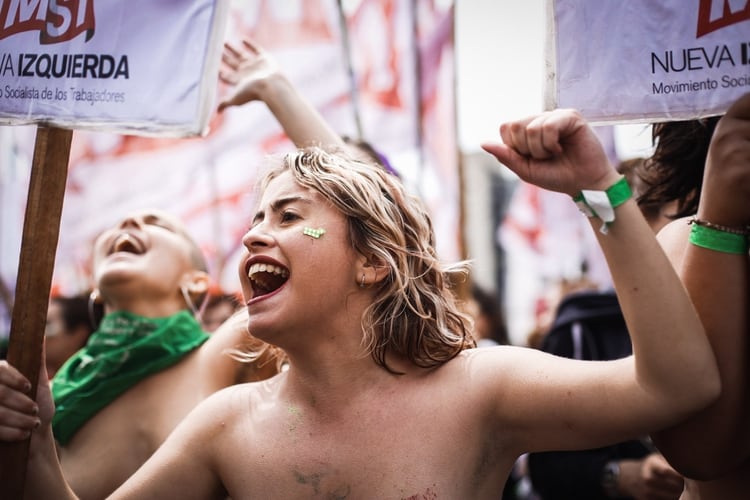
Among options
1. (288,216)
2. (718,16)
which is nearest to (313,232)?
(288,216)

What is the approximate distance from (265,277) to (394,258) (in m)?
0.39

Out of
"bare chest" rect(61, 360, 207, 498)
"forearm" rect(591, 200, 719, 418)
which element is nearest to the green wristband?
"forearm" rect(591, 200, 719, 418)

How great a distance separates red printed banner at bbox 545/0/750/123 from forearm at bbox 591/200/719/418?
396 mm

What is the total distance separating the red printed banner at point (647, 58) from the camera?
187 centimetres

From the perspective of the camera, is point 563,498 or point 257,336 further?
point 563,498

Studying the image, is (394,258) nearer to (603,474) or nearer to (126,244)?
(126,244)

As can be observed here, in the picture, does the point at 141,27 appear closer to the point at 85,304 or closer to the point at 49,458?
the point at 49,458

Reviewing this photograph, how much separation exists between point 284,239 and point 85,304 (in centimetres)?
349

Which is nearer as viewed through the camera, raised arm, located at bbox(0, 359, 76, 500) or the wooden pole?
raised arm, located at bbox(0, 359, 76, 500)

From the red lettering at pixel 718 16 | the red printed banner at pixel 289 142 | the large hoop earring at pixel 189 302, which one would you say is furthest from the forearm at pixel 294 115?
the red printed banner at pixel 289 142

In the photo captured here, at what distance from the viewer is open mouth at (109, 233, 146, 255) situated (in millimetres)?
3332

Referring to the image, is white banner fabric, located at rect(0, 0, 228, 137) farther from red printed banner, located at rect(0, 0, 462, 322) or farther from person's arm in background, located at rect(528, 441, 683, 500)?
red printed banner, located at rect(0, 0, 462, 322)

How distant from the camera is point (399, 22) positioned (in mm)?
5703

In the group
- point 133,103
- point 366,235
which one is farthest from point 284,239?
A: point 133,103
